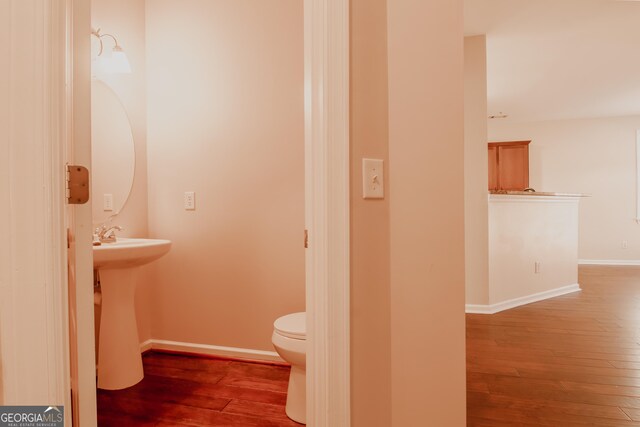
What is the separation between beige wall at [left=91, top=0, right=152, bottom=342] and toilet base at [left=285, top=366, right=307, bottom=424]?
1372 mm

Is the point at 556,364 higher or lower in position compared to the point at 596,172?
lower

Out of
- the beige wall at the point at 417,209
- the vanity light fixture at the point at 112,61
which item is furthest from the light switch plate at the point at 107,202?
the beige wall at the point at 417,209

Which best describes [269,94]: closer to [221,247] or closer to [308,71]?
[221,247]

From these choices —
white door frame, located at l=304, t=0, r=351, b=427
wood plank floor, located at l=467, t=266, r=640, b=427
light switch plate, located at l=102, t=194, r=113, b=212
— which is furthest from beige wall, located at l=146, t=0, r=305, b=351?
white door frame, located at l=304, t=0, r=351, b=427

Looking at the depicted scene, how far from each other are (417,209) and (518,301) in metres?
3.56

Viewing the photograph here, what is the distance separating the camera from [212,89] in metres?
2.57

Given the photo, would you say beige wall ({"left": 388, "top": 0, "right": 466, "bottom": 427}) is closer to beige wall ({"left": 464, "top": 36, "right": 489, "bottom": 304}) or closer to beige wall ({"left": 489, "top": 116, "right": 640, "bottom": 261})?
beige wall ({"left": 464, "top": 36, "right": 489, "bottom": 304})

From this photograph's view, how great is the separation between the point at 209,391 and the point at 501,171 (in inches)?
252

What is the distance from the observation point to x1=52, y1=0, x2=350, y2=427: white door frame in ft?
3.27

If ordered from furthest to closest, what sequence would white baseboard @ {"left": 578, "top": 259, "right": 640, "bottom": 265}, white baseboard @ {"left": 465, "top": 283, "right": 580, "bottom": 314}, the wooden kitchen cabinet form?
1. white baseboard @ {"left": 578, "top": 259, "right": 640, "bottom": 265}
2. the wooden kitchen cabinet
3. white baseboard @ {"left": 465, "top": 283, "right": 580, "bottom": 314}

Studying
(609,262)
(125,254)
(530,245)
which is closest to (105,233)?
(125,254)

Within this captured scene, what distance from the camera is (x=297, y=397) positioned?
180 cm

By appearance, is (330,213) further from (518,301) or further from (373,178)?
(518,301)

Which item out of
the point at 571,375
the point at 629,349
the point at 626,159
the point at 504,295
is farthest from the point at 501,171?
the point at 571,375
